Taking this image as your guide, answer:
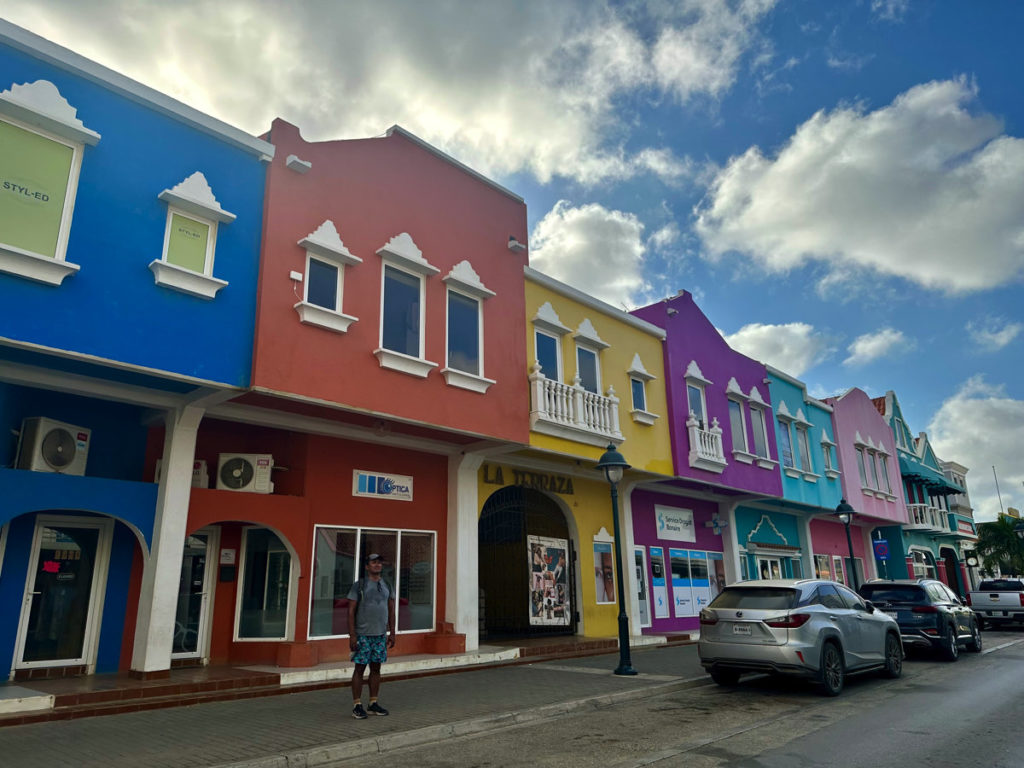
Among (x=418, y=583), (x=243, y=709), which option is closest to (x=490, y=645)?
(x=418, y=583)

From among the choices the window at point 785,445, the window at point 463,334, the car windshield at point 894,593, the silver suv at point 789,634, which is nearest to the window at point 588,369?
the window at point 463,334

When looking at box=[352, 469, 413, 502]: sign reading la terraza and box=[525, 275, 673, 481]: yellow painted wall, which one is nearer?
box=[352, 469, 413, 502]: sign reading la terraza

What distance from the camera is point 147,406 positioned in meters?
11.3

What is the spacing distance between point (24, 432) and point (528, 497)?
1106 cm

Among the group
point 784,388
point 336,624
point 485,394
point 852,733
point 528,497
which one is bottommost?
point 852,733

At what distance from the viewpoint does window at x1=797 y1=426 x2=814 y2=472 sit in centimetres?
2691

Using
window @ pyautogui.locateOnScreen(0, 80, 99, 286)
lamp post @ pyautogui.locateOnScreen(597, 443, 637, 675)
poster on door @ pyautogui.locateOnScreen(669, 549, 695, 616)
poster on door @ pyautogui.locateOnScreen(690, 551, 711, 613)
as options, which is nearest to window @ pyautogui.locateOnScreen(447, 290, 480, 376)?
lamp post @ pyautogui.locateOnScreen(597, 443, 637, 675)

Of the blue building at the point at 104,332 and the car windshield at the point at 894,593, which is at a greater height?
the blue building at the point at 104,332

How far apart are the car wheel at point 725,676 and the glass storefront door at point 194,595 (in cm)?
849

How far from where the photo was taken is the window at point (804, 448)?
26.9 metres

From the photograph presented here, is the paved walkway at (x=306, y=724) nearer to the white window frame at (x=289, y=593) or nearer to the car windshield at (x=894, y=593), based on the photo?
the white window frame at (x=289, y=593)

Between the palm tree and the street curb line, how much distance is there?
140ft

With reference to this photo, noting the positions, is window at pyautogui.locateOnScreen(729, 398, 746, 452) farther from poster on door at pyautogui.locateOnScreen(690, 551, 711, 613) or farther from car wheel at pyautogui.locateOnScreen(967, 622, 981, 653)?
car wheel at pyautogui.locateOnScreen(967, 622, 981, 653)

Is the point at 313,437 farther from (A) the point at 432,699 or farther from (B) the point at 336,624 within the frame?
(A) the point at 432,699
